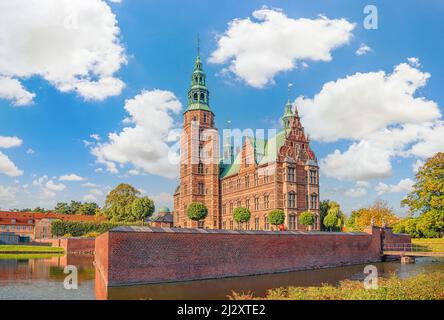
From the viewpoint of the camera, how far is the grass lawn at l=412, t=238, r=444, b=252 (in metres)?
40.0

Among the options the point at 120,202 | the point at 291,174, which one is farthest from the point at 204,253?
the point at 120,202

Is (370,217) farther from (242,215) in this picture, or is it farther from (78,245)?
(78,245)

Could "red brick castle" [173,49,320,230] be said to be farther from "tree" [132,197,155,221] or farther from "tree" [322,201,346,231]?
"tree" [322,201,346,231]

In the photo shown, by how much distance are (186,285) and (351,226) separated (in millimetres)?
45663

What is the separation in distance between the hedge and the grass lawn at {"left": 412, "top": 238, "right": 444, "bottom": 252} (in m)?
42.3

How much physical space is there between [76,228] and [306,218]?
38.5 meters

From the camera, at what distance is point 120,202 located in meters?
72.6

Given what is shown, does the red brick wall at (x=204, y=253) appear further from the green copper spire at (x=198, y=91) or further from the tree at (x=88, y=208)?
the tree at (x=88, y=208)

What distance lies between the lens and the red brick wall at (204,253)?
21578 mm

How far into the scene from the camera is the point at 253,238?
88.0 ft
